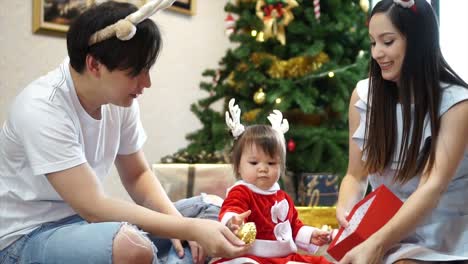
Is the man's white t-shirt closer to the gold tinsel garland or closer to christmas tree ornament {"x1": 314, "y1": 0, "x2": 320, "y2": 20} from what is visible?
the gold tinsel garland

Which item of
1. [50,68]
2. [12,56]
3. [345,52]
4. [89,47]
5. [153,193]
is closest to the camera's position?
[89,47]

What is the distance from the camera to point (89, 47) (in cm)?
150

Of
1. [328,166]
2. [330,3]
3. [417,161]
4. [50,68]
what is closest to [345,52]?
[330,3]

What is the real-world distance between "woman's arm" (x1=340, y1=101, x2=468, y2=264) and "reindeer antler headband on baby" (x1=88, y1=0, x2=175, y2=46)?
740 mm

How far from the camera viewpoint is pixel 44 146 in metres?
1.46

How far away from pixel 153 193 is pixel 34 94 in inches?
19.2

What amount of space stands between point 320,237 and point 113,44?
805 millimetres

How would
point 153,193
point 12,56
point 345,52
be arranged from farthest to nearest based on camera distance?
point 345,52, point 12,56, point 153,193

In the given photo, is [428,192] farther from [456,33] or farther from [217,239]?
[456,33]

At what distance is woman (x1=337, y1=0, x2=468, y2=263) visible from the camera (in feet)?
4.75

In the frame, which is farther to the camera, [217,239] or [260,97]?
[260,97]

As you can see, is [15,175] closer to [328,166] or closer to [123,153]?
[123,153]

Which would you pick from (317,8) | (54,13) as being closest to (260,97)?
(317,8)

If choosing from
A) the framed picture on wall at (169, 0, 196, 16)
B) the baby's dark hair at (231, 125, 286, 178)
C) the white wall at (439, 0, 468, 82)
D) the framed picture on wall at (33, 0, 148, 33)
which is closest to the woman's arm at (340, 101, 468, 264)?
the baby's dark hair at (231, 125, 286, 178)
